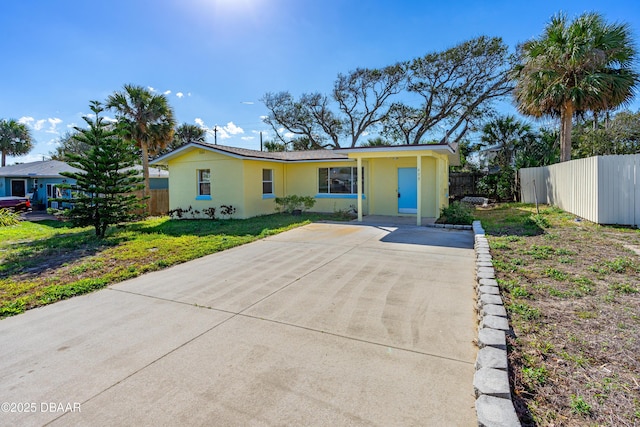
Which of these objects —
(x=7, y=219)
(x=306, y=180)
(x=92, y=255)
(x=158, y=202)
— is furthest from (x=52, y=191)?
(x=92, y=255)

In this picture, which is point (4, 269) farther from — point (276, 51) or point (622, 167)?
point (622, 167)

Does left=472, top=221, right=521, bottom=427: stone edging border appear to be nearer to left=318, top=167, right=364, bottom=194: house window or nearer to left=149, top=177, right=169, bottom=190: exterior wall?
left=318, top=167, right=364, bottom=194: house window

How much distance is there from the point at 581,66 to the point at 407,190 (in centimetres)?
838

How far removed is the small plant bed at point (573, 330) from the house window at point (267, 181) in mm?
10867

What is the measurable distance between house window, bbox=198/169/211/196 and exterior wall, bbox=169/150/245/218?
0.57 feet

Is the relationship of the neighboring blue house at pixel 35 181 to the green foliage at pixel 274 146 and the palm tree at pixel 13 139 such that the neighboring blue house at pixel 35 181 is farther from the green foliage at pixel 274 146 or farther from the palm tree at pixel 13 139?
the green foliage at pixel 274 146

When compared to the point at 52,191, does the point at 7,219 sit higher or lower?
lower

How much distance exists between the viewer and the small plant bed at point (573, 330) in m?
2.43

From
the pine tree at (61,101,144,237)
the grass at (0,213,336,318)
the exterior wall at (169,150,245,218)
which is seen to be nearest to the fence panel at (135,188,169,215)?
the exterior wall at (169,150,245,218)

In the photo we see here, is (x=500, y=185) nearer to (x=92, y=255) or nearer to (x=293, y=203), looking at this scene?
(x=293, y=203)

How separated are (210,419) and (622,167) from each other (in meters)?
11.7

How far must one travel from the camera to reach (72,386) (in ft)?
9.26

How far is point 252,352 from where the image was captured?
333cm

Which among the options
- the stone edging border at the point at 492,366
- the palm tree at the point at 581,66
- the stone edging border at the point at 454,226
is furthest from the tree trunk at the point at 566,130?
the stone edging border at the point at 492,366
